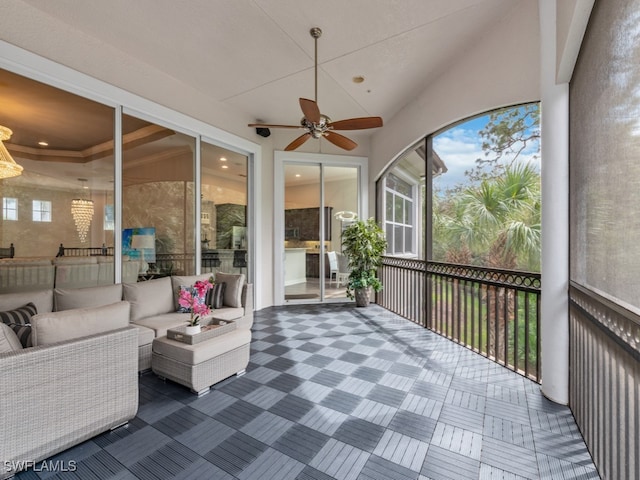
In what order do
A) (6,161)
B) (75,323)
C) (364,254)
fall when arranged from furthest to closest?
(364,254) < (6,161) < (75,323)

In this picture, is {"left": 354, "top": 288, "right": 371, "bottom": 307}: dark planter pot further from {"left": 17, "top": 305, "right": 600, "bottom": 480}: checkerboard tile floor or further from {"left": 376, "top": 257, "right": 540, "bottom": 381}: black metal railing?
{"left": 17, "top": 305, "right": 600, "bottom": 480}: checkerboard tile floor

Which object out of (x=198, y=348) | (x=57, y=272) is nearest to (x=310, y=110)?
(x=198, y=348)

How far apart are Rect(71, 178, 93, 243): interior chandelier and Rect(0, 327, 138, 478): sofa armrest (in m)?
1.83

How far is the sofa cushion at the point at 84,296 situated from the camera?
107 inches

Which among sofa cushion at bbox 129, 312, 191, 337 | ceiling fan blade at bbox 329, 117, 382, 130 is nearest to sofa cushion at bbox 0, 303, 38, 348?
sofa cushion at bbox 129, 312, 191, 337

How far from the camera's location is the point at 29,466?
5.37ft

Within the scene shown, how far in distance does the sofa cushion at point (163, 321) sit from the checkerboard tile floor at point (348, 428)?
0.49 m

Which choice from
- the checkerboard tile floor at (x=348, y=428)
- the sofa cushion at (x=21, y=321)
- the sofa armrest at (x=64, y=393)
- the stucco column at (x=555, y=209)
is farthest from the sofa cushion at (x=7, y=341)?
the stucco column at (x=555, y=209)

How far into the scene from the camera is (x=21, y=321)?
2.20m

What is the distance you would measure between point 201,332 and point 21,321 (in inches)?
50.7

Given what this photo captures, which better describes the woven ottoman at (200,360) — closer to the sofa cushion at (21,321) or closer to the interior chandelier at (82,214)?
the sofa cushion at (21,321)

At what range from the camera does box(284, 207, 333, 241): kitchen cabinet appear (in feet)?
19.2

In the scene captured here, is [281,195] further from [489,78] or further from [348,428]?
[348,428]

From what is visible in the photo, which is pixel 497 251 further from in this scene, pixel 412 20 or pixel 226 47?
pixel 226 47
